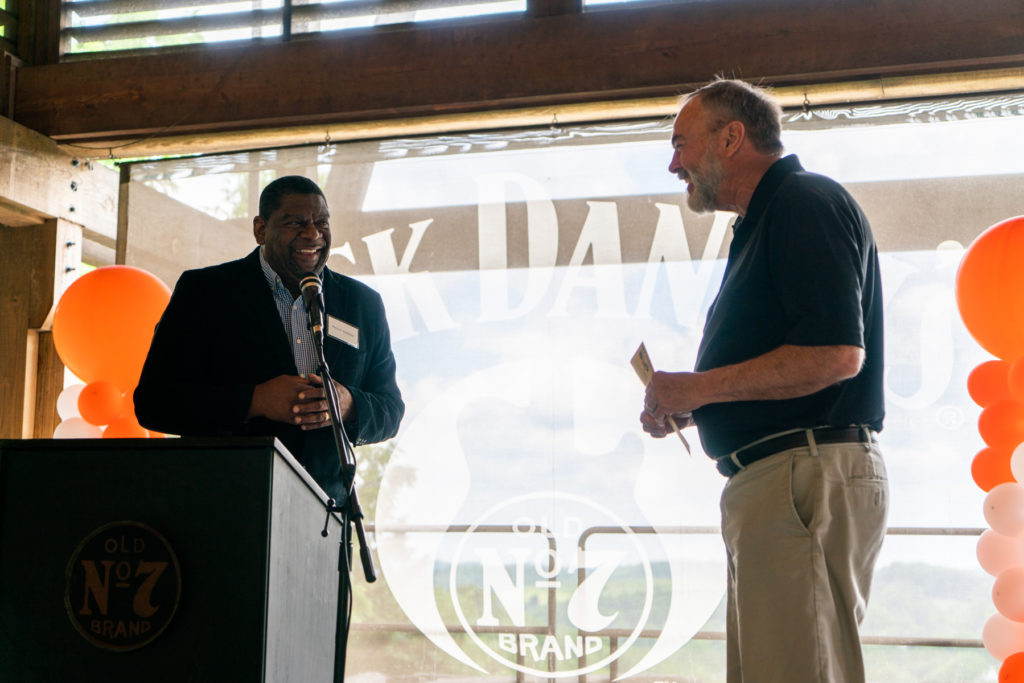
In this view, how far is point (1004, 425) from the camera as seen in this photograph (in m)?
2.88

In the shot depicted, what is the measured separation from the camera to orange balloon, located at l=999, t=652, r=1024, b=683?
8.80ft

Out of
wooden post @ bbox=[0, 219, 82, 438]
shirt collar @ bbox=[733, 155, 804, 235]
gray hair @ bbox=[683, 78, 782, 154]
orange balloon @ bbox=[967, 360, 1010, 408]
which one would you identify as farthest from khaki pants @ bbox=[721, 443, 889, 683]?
wooden post @ bbox=[0, 219, 82, 438]

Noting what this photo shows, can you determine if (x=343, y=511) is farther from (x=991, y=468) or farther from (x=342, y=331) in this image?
(x=991, y=468)

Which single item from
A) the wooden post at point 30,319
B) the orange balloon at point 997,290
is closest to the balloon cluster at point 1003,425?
the orange balloon at point 997,290

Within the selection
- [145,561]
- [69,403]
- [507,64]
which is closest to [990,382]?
[507,64]

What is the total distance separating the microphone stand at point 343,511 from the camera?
6.09 ft

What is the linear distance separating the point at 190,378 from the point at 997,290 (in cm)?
229

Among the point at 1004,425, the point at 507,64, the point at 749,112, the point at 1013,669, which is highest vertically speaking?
the point at 507,64

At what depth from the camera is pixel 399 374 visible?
3.91 m

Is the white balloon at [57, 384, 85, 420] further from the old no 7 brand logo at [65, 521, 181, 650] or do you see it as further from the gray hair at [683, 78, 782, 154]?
the gray hair at [683, 78, 782, 154]

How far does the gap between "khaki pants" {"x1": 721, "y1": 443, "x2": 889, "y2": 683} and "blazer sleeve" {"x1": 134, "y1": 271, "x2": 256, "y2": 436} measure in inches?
48.5

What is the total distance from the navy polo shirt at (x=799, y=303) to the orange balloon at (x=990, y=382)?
1275 millimetres

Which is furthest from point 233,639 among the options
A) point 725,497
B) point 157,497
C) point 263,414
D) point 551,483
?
point 551,483

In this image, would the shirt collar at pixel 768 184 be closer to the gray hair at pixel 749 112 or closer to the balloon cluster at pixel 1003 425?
the gray hair at pixel 749 112
